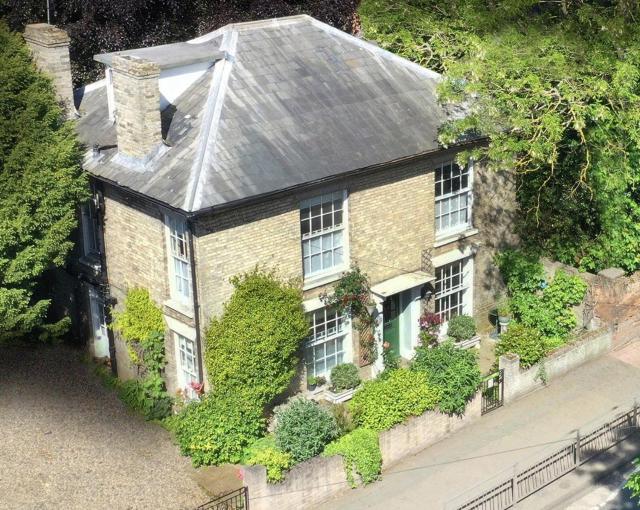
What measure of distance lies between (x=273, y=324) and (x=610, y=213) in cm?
977

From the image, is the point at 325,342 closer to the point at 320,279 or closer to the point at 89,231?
the point at 320,279

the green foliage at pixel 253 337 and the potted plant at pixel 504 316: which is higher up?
the green foliage at pixel 253 337

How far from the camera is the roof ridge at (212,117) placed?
68.7ft

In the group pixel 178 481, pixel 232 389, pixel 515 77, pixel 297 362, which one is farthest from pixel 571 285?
pixel 178 481

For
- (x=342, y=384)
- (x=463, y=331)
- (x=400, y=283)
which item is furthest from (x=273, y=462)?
(x=463, y=331)

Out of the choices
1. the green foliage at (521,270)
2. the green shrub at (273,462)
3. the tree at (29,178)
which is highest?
the tree at (29,178)

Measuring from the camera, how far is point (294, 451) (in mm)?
20250

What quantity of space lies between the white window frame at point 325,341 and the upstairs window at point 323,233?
1017 millimetres

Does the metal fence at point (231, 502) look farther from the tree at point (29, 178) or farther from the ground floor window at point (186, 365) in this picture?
the tree at point (29, 178)

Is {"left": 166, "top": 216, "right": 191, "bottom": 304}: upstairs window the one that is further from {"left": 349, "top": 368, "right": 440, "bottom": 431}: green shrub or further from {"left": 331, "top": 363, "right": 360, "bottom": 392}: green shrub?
{"left": 349, "top": 368, "right": 440, "bottom": 431}: green shrub

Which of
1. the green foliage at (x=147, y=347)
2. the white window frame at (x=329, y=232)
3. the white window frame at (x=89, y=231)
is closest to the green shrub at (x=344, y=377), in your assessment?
→ the white window frame at (x=329, y=232)

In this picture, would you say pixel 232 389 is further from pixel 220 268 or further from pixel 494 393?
pixel 494 393

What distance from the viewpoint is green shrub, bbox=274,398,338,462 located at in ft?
66.7

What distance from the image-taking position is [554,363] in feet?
82.2
